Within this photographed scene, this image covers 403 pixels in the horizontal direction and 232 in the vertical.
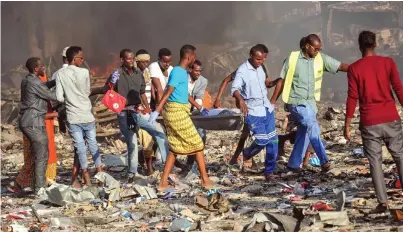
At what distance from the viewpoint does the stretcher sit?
389 inches

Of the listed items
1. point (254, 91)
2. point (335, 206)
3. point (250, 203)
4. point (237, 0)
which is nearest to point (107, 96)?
point (254, 91)

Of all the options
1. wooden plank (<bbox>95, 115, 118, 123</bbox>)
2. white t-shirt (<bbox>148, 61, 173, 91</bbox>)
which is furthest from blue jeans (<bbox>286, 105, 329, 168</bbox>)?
wooden plank (<bbox>95, 115, 118, 123</bbox>)

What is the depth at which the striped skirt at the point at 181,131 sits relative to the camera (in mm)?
7965

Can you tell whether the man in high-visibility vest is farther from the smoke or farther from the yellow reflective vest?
the smoke

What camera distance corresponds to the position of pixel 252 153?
8.95 meters

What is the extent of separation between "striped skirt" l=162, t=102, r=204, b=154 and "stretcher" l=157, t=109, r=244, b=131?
1.79m

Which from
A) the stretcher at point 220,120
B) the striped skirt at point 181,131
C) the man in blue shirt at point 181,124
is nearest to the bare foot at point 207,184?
the man in blue shirt at point 181,124

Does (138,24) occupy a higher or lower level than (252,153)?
higher

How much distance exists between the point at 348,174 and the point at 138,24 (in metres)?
19.6

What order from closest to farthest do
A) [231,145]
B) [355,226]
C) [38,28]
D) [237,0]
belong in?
[355,226]
[231,145]
[38,28]
[237,0]

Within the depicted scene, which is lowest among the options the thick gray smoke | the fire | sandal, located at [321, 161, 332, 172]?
sandal, located at [321, 161, 332, 172]

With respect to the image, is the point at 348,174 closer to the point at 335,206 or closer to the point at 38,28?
the point at 335,206

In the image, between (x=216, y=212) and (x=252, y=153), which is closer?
(x=216, y=212)

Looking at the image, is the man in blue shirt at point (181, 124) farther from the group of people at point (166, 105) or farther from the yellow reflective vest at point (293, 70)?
the yellow reflective vest at point (293, 70)
